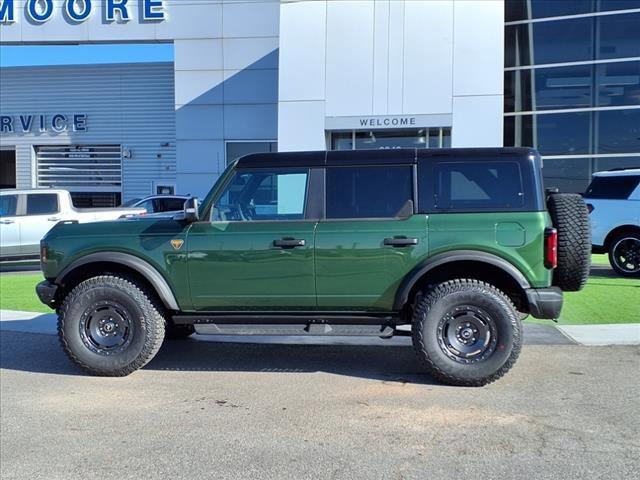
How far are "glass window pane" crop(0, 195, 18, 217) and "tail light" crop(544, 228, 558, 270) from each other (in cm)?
1241

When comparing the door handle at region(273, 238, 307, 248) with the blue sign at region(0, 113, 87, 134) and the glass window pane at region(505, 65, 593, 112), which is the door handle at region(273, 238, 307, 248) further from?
the blue sign at region(0, 113, 87, 134)

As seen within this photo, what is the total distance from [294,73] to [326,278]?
12927 mm

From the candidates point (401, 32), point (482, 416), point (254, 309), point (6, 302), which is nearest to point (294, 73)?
point (401, 32)

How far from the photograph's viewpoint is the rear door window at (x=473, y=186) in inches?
209

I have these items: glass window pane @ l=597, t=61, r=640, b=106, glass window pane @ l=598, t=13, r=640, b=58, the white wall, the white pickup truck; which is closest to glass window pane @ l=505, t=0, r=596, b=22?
glass window pane @ l=598, t=13, r=640, b=58

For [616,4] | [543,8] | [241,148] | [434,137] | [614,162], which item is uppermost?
[543,8]

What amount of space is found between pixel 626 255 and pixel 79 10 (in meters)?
21.7

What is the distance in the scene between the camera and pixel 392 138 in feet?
57.5

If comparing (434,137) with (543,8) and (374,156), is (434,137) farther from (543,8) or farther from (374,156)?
(374,156)

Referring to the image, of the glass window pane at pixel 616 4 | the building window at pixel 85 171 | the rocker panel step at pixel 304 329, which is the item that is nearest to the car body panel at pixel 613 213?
the rocker panel step at pixel 304 329

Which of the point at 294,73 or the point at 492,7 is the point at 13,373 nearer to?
the point at 294,73

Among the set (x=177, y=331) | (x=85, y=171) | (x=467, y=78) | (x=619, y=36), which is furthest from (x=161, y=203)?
(x=619, y=36)

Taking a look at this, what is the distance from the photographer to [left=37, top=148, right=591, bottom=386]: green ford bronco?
5262 mm

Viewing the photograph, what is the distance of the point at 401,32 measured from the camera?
16.7 m
